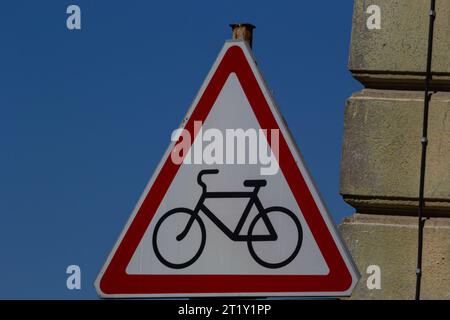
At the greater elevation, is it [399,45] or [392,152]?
[399,45]

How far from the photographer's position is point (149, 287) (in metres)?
3.42

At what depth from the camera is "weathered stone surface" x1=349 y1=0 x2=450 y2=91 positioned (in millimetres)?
5523

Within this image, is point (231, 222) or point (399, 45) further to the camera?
point (399, 45)

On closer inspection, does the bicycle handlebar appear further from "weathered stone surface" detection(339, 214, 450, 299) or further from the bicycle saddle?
"weathered stone surface" detection(339, 214, 450, 299)

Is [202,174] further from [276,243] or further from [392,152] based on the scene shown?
[392,152]

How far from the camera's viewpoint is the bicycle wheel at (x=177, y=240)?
133 inches

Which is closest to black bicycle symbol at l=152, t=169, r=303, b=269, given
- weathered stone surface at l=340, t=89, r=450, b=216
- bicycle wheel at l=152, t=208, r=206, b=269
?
bicycle wheel at l=152, t=208, r=206, b=269

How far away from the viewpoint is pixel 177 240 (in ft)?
11.2

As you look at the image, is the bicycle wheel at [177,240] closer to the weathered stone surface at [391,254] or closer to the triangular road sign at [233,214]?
the triangular road sign at [233,214]

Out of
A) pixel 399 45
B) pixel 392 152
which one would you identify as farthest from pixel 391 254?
pixel 399 45

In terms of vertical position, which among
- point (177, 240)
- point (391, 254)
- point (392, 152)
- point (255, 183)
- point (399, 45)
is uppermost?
point (399, 45)

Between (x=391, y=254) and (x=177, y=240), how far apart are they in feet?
7.79
